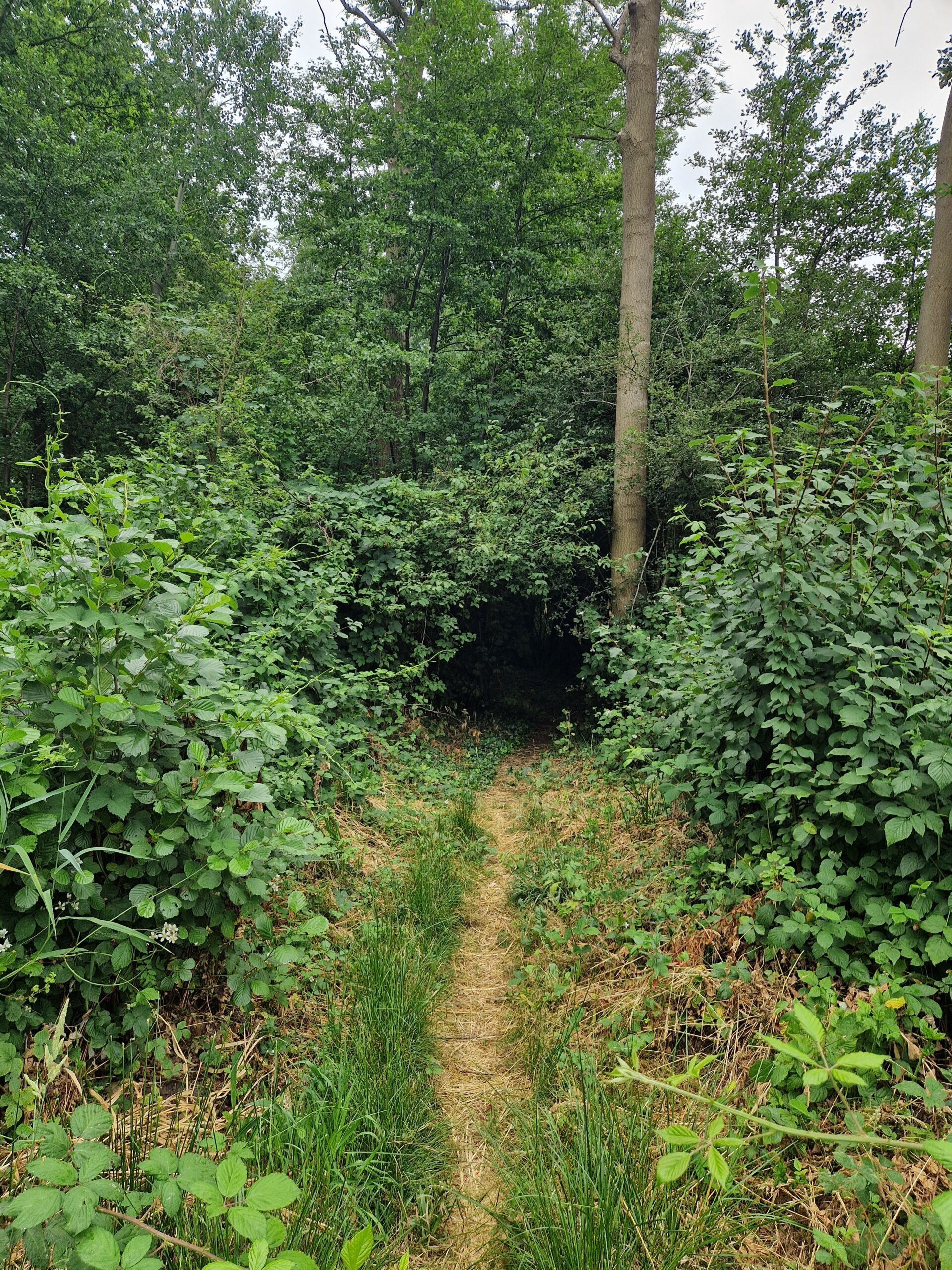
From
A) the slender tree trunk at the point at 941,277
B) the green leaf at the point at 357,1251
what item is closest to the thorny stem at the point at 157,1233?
the green leaf at the point at 357,1251

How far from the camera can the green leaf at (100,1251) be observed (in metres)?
1.08

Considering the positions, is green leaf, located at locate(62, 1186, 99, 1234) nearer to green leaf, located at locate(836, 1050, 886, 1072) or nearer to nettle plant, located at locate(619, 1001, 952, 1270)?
nettle plant, located at locate(619, 1001, 952, 1270)

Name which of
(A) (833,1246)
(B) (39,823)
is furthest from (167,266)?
(A) (833,1246)

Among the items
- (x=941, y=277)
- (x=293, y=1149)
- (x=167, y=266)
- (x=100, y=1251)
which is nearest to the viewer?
(x=100, y=1251)

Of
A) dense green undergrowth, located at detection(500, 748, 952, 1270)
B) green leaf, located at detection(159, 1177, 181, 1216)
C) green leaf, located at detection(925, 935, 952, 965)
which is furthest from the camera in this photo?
green leaf, located at detection(925, 935, 952, 965)

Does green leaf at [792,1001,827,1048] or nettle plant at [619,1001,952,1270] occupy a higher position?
green leaf at [792,1001,827,1048]

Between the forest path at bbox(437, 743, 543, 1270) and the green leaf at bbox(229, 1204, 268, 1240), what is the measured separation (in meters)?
0.90

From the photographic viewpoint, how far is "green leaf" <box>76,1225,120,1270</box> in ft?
3.54

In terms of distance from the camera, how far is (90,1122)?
4.29 feet

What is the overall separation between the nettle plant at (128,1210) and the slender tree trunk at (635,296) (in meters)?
6.34

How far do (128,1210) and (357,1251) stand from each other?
0.75m

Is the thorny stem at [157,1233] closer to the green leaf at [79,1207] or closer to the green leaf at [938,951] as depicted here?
the green leaf at [79,1207]

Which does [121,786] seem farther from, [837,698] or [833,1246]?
[837,698]

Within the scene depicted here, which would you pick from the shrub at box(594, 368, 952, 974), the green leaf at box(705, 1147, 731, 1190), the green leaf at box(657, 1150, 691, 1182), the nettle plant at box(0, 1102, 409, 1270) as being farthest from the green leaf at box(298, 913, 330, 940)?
the shrub at box(594, 368, 952, 974)
